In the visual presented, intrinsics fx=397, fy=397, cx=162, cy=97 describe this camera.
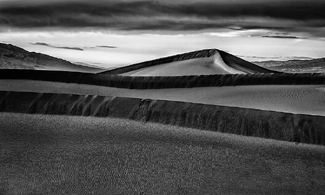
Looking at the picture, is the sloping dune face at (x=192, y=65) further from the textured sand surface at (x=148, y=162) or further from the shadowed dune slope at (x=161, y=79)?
the textured sand surface at (x=148, y=162)

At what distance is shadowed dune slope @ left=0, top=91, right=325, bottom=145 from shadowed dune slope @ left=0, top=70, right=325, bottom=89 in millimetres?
1427

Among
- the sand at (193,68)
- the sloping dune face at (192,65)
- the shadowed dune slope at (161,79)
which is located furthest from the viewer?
the sloping dune face at (192,65)

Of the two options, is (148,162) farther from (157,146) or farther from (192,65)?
(192,65)

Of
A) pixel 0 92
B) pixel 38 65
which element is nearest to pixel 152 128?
pixel 0 92

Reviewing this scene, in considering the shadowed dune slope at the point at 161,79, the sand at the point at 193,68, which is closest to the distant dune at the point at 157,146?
the shadowed dune slope at the point at 161,79

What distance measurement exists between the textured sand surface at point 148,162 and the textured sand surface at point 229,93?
1372mm

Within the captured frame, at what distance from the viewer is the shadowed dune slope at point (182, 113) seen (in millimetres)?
3551

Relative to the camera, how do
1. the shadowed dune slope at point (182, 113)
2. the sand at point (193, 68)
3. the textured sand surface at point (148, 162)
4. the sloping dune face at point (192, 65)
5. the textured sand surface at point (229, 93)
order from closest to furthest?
the textured sand surface at point (148, 162)
the shadowed dune slope at point (182, 113)
the textured sand surface at point (229, 93)
the sand at point (193, 68)
the sloping dune face at point (192, 65)

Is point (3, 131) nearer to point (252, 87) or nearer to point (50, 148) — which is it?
point (50, 148)

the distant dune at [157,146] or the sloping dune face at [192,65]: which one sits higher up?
the distant dune at [157,146]

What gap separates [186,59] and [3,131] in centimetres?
870

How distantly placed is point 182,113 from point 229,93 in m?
1.80

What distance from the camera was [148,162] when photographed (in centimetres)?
316

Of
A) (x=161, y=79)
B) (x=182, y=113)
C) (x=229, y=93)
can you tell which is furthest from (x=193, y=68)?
(x=182, y=113)
